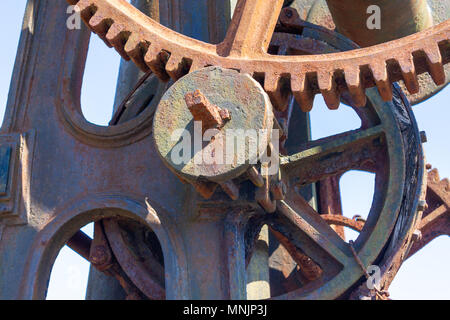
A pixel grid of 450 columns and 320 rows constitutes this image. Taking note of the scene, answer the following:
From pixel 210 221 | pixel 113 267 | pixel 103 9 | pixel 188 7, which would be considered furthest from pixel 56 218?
pixel 188 7

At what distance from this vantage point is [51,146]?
660 cm

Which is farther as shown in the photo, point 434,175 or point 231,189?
point 434,175

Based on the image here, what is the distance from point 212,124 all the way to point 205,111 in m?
0.11

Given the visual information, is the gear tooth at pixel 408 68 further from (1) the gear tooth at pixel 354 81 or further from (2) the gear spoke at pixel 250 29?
(2) the gear spoke at pixel 250 29

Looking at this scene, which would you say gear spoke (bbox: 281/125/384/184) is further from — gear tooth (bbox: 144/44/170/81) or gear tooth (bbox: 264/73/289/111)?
gear tooth (bbox: 144/44/170/81)

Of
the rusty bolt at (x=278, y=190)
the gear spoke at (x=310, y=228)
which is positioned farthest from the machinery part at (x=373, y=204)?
the rusty bolt at (x=278, y=190)

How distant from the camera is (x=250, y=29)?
5578 millimetres

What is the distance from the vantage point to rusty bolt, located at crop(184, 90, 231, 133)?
16.5 feet

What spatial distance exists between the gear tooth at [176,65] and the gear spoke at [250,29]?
0.82 feet

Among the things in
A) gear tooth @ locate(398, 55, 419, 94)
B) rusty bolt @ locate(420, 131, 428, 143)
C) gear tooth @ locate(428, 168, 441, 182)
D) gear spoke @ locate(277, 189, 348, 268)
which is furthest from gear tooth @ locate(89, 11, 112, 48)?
gear tooth @ locate(428, 168, 441, 182)

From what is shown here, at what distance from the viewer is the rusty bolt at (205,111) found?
504 cm

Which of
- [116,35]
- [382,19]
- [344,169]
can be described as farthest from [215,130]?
[382,19]

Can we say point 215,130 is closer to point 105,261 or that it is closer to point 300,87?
point 300,87
